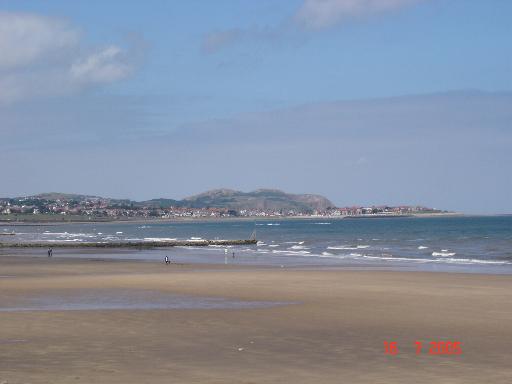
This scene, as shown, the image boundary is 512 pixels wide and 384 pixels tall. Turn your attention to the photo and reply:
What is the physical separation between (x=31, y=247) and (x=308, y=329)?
6737 centimetres

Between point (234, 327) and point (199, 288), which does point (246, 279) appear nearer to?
point (199, 288)

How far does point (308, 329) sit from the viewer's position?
18156 millimetres

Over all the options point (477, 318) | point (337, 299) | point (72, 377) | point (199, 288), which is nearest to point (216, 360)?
point (72, 377)

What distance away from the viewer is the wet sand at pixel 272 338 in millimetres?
12883

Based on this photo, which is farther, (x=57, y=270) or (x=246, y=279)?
(x=57, y=270)
